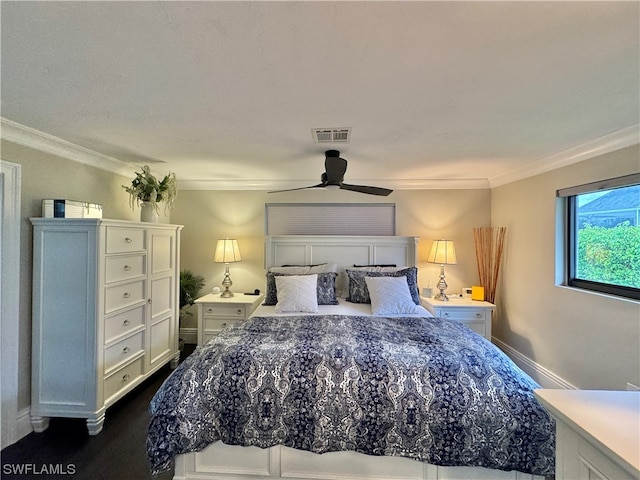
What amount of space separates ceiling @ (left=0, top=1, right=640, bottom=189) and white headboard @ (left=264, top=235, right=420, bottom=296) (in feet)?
4.88

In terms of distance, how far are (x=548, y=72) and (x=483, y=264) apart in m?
2.89

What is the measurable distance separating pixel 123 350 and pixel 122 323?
233mm

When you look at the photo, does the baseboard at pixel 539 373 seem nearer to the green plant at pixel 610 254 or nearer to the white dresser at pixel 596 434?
the green plant at pixel 610 254

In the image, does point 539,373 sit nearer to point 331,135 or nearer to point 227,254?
point 331,135

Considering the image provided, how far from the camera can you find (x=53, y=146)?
2350 mm

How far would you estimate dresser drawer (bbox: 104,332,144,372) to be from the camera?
7.50 feet

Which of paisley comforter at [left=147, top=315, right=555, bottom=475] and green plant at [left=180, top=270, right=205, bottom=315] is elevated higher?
green plant at [left=180, top=270, right=205, bottom=315]

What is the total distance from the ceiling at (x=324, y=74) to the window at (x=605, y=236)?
0.43 meters

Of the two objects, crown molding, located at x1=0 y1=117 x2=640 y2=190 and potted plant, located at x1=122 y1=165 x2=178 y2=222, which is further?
potted plant, located at x1=122 y1=165 x2=178 y2=222

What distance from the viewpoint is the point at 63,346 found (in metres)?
2.20

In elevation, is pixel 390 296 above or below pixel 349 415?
above

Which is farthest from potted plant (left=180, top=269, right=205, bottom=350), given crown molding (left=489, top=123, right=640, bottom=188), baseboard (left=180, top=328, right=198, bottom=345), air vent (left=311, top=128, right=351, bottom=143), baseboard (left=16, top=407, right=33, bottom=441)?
crown molding (left=489, top=123, right=640, bottom=188)

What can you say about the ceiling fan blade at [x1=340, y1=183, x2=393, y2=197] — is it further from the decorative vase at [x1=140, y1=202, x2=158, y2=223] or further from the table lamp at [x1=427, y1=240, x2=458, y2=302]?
the decorative vase at [x1=140, y1=202, x2=158, y2=223]

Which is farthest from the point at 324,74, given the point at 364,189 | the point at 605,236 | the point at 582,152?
the point at 605,236
